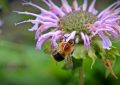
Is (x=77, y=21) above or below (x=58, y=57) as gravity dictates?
above

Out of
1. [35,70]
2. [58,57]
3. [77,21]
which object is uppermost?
[77,21]

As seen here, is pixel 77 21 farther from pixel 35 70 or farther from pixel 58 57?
pixel 35 70

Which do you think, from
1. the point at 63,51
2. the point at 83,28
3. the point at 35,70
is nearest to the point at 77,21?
the point at 83,28

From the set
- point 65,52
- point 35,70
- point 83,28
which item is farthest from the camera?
point 35,70

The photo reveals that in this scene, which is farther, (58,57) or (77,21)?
(77,21)

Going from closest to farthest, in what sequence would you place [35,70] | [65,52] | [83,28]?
[65,52]
[83,28]
[35,70]

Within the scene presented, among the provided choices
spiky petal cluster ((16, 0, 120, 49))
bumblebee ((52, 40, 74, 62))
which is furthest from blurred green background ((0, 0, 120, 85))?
bumblebee ((52, 40, 74, 62))

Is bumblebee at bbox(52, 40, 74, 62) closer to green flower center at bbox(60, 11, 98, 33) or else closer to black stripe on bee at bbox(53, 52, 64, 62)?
black stripe on bee at bbox(53, 52, 64, 62)

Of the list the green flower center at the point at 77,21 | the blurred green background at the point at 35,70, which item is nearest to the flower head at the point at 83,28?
the green flower center at the point at 77,21

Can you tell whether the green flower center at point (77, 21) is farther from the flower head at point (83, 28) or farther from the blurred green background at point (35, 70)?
the blurred green background at point (35, 70)
